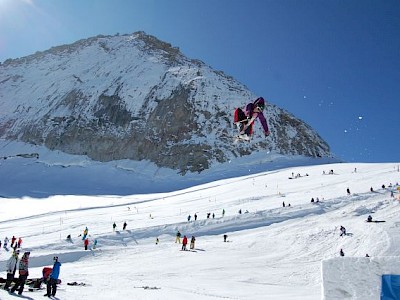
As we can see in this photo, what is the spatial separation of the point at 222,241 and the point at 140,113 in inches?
3033

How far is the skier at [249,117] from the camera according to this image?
694 inches

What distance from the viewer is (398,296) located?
5359mm

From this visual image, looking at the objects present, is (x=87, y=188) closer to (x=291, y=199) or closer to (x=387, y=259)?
(x=291, y=199)

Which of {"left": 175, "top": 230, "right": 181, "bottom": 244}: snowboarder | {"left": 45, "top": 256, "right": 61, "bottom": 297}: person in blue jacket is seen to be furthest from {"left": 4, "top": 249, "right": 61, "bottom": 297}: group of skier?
{"left": 175, "top": 230, "right": 181, "bottom": 244}: snowboarder

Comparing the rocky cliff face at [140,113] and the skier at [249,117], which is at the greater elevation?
the rocky cliff face at [140,113]

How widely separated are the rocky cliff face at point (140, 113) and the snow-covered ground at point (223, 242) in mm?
40434

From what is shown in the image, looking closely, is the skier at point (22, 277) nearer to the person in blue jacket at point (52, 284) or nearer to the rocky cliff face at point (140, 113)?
the person in blue jacket at point (52, 284)

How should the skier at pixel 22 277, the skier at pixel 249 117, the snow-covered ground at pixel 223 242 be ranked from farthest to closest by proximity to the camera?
the skier at pixel 249 117
the snow-covered ground at pixel 223 242
the skier at pixel 22 277

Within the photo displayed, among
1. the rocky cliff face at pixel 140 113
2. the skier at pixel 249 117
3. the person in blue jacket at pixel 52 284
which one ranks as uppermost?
the rocky cliff face at pixel 140 113

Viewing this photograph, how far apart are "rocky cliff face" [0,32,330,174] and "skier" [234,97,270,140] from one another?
57.2 meters

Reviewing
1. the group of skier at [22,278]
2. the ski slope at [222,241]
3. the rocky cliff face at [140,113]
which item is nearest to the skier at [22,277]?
the group of skier at [22,278]

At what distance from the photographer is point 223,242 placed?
23.8 meters

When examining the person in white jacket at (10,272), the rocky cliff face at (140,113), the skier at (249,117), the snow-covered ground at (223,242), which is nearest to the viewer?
the person in white jacket at (10,272)

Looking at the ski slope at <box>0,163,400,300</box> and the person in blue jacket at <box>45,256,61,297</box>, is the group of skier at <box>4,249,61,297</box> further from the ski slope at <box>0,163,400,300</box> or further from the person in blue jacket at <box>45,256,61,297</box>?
the ski slope at <box>0,163,400,300</box>
